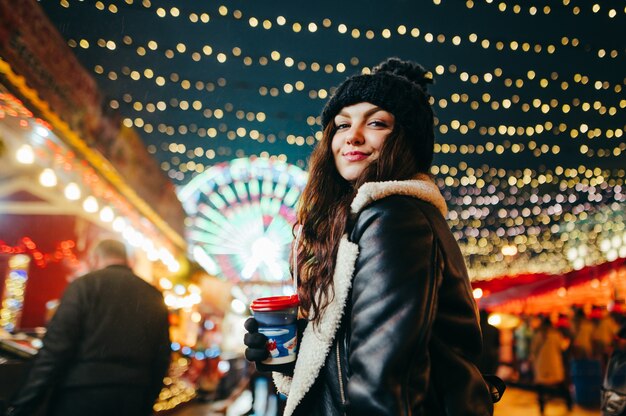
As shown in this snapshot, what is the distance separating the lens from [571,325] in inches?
468

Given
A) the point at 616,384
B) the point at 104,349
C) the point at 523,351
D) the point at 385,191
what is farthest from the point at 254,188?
the point at 385,191

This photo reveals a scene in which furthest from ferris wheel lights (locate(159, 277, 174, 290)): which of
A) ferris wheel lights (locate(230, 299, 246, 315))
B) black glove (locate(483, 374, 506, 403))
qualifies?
black glove (locate(483, 374, 506, 403))

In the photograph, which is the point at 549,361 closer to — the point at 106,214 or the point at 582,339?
the point at 582,339

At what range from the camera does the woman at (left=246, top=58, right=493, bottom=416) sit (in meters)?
1.08

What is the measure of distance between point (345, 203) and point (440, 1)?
11.3 m

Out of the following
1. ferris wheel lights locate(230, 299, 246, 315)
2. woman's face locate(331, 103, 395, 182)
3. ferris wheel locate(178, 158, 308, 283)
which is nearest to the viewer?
woman's face locate(331, 103, 395, 182)

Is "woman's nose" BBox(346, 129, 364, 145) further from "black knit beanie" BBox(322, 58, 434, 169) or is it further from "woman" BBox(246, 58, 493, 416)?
"black knit beanie" BBox(322, 58, 434, 169)

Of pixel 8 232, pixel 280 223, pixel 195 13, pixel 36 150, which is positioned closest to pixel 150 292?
pixel 36 150

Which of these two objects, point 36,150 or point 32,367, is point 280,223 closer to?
point 36,150

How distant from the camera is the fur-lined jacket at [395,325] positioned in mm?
1062

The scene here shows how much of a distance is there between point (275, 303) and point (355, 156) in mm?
545

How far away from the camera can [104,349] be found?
3176 millimetres

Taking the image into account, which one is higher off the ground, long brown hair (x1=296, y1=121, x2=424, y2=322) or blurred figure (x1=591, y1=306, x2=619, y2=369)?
long brown hair (x1=296, y1=121, x2=424, y2=322)

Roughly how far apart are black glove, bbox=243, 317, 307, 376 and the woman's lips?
552 millimetres
